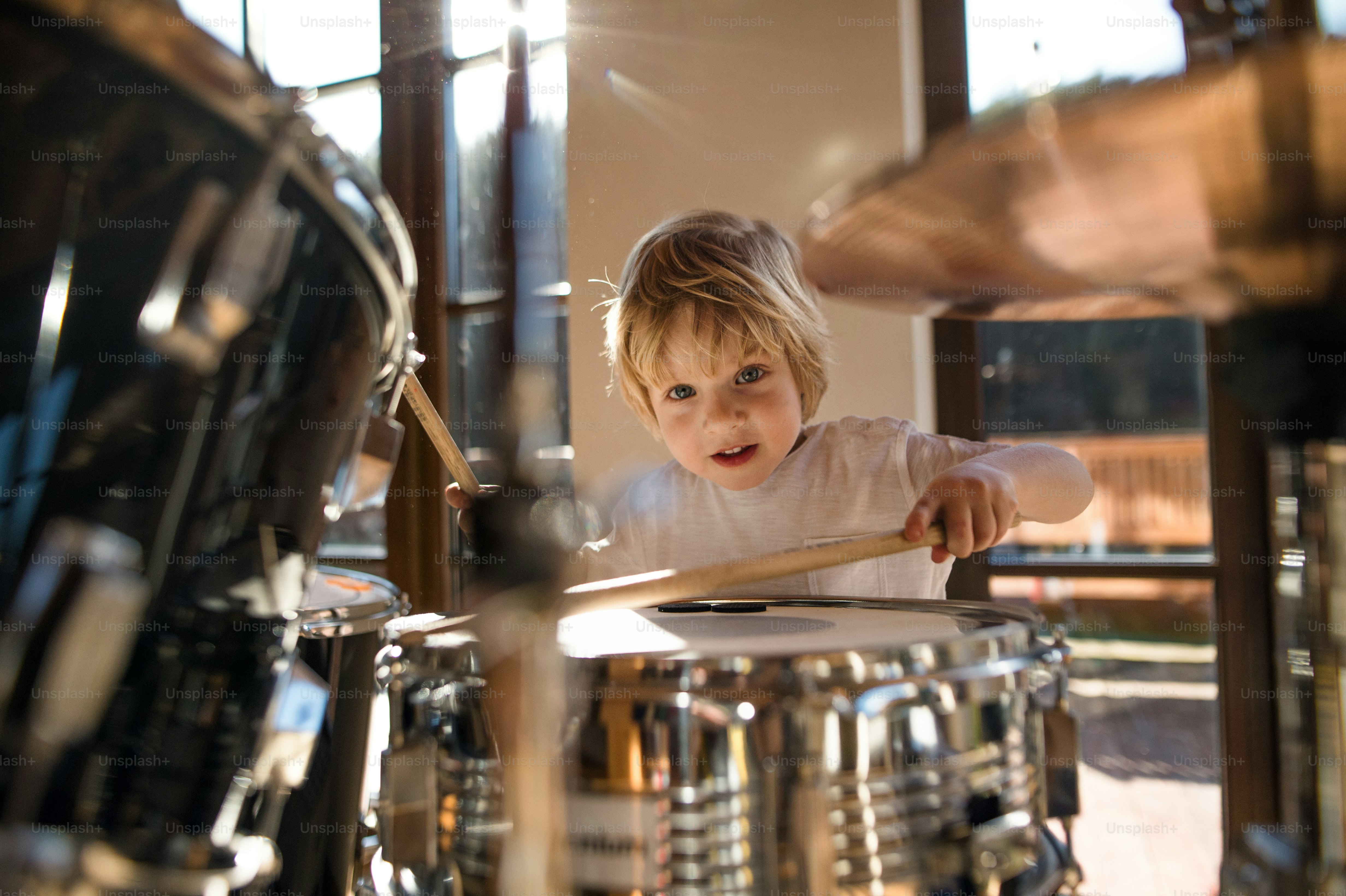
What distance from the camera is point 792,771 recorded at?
401mm

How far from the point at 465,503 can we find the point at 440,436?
0.24 feet

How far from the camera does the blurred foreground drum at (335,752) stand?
0.67m

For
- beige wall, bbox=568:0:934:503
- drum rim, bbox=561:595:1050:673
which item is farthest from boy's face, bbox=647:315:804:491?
drum rim, bbox=561:595:1050:673

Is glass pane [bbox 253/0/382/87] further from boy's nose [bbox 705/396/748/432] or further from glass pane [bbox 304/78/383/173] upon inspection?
boy's nose [bbox 705/396/748/432]

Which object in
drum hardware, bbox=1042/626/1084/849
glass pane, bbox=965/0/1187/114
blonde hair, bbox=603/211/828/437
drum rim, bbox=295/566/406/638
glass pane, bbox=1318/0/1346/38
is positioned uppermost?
glass pane, bbox=965/0/1187/114

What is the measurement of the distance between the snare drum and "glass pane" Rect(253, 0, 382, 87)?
1674 mm

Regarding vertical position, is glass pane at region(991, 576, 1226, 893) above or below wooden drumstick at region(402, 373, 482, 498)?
below

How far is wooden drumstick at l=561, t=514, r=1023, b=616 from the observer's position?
1.62 ft

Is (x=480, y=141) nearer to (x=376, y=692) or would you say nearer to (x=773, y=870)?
(x=376, y=692)

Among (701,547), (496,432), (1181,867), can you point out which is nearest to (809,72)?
(701,547)

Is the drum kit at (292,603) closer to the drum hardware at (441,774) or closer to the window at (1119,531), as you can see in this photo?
the drum hardware at (441,774)

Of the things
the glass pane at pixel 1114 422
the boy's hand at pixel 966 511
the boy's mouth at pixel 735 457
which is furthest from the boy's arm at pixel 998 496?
the glass pane at pixel 1114 422

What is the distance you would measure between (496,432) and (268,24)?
174 centimetres

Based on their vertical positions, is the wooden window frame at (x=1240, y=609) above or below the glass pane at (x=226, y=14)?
below
